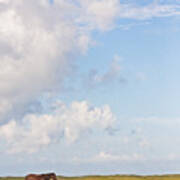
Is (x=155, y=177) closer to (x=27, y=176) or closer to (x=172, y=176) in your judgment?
(x=172, y=176)

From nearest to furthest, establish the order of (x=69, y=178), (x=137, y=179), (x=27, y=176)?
1. (x=27, y=176)
2. (x=137, y=179)
3. (x=69, y=178)

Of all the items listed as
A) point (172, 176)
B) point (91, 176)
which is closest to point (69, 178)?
point (91, 176)

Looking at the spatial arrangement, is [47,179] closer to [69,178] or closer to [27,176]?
[27,176]

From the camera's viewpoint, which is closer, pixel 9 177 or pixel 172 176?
pixel 172 176

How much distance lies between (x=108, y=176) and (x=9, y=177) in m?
23.8

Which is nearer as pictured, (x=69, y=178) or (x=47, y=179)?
(x=47, y=179)

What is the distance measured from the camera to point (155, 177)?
291 feet

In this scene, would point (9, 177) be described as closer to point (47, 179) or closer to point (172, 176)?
point (47, 179)

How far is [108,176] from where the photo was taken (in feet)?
291

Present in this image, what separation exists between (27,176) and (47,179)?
12.4ft

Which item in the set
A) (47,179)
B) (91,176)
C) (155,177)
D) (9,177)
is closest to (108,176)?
(91,176)

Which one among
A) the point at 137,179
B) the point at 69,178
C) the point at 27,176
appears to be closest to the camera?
the point at 27,176

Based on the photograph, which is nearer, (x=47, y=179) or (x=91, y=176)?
(x=47, y=179)

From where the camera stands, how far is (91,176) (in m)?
89.9
